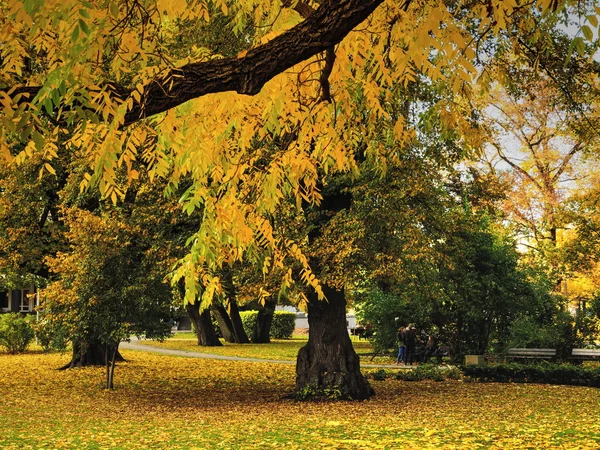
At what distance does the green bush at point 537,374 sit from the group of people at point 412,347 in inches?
163

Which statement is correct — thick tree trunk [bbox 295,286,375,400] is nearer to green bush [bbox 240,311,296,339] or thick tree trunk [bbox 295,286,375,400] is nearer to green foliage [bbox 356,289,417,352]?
green foliage [bbox 356,289,417,352]

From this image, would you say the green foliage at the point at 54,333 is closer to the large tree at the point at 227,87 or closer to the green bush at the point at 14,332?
the large tree at the point at 227,87

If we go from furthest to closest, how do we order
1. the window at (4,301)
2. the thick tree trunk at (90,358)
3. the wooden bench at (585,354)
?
the window at (4,301)
the thick tree trunk at (90,358)
the wooden bench at (585,354)

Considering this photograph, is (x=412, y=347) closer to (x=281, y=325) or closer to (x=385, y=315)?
(x=385, y=315)

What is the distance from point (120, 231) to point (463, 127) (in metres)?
10.2

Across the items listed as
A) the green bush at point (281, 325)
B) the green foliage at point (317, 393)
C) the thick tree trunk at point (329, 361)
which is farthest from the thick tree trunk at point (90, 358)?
the green bush at point (281, 325)

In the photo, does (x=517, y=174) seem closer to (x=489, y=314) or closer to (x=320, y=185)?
(x=489, y=314)

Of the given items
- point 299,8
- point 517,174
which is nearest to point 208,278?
point 299,8

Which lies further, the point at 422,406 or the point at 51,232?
the point at 51,232

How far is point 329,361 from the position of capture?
689 inches

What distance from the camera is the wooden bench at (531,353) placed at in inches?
994

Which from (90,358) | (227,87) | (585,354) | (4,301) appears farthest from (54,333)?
(4,301)

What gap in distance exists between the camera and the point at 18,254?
22.4 meters

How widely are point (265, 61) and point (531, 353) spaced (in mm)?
22254
